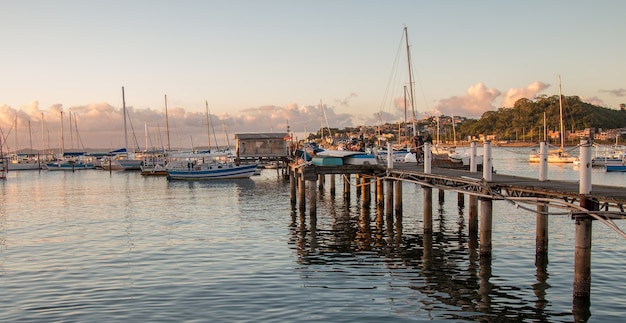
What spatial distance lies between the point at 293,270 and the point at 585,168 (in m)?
10.5

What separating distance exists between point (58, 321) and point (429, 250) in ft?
47.8

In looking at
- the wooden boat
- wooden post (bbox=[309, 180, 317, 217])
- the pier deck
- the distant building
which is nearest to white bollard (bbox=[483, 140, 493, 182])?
the pier deck

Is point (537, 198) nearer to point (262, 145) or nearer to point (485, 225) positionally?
point (485, 225)

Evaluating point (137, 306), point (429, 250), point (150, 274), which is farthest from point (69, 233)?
point (429, 250)

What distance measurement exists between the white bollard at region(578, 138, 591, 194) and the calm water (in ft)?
11.0

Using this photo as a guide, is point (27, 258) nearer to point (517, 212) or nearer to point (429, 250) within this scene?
point (429, 250)

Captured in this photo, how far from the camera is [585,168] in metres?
14.5

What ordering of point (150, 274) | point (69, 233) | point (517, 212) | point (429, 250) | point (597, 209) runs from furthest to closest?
point (517, 212)
point (69, 233)
point (429, 250)
point (150, 274)
point (597, 209)

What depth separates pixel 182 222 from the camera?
3453 centimetres

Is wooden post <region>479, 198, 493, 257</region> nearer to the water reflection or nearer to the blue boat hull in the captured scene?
the water reflection

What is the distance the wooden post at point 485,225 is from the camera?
19391mm

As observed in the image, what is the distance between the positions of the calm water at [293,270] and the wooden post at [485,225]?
0.66m

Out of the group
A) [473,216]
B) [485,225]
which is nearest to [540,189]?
[485,225]

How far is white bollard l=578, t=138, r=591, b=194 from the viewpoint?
47.4 feet
